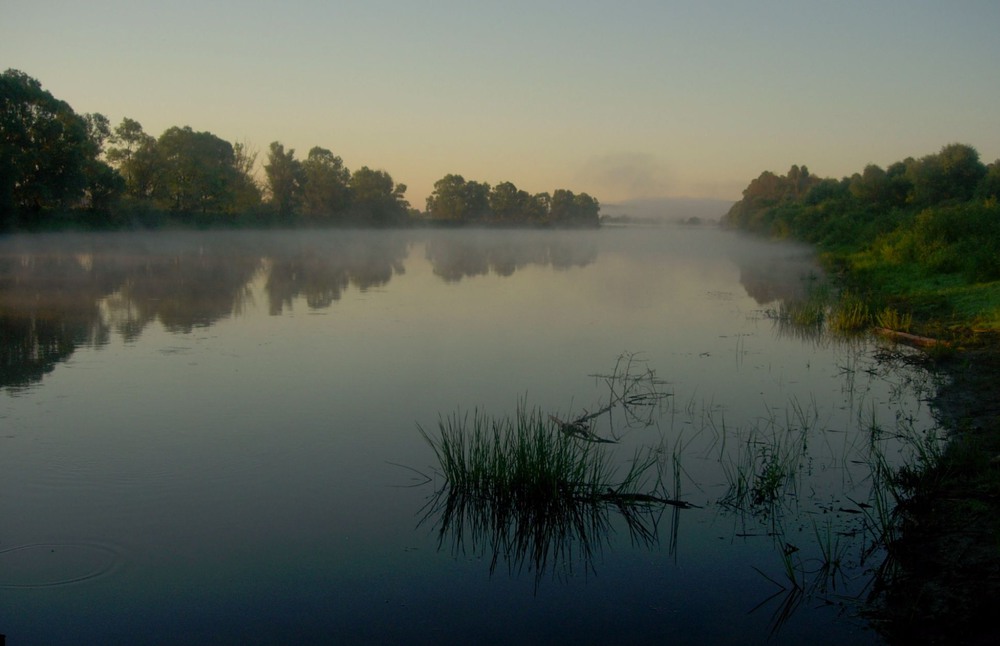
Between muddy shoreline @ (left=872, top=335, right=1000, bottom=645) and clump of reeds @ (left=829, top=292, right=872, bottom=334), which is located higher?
clump of reeds @ (left=829, top=292, right=872, bottom=334)

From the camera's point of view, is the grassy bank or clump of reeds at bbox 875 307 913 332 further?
clump of reeds at bbox 875 307 913 332

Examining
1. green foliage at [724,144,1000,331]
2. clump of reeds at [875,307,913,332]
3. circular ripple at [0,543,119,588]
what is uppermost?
green foliage at [724,144,1000,331]

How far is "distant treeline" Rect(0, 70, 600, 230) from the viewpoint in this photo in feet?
114

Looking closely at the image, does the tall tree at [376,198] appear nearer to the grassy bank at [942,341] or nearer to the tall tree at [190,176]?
the tall tree at [190,176]

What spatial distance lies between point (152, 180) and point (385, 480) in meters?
49.9

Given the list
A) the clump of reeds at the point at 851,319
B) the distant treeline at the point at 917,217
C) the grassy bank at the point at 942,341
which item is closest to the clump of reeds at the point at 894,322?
the grassy bank at the point at 942,341

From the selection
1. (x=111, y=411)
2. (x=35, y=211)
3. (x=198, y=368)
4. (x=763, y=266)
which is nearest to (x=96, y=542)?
(x=111, y=411)

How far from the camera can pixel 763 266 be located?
28.6 metres

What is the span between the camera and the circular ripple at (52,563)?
3.97 m

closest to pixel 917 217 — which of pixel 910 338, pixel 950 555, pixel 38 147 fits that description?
pixel 910 338

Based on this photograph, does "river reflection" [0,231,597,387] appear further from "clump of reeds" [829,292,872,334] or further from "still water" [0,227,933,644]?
"clump of reeds" [829,292,872,334]

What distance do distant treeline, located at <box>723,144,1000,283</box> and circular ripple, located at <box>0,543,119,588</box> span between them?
14.5 metres

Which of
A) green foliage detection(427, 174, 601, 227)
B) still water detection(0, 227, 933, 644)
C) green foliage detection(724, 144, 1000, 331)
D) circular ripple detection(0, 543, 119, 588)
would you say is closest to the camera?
still water detection(0, 227, 933, 644)

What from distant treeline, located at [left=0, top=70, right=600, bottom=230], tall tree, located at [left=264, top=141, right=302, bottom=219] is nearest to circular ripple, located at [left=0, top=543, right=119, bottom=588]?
distant treeline, located at [left=0, top=70, right=600, bottom=230]
